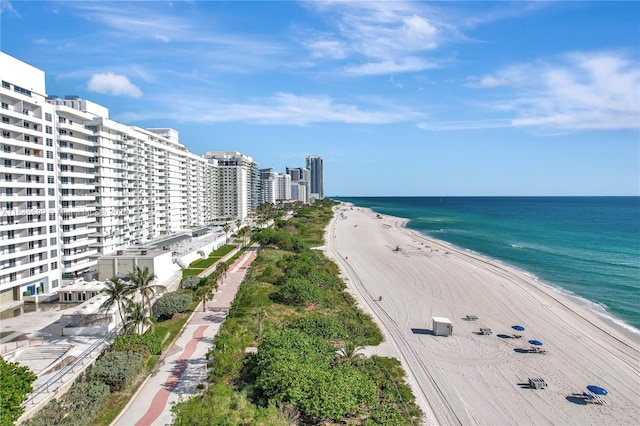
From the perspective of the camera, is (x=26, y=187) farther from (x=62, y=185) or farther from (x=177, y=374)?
(x=177, y=374)

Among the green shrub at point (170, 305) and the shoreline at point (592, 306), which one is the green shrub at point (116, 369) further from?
the shoreline at point (592, 306)

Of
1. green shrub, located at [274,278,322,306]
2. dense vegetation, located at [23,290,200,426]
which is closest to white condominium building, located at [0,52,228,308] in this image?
dense vegetation, located at [23,290,200,426]

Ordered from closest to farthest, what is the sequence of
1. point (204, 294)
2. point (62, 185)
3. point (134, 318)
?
point (134, 318), point (204, 294), point (62, 185)

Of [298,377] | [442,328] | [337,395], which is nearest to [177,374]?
[298,377]

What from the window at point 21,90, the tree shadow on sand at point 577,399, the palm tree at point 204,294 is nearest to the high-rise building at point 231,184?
the window at point 21,90

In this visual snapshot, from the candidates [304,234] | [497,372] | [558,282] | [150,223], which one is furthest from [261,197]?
[497,372]
